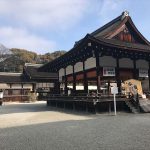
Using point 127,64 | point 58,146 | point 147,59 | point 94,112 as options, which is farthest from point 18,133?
point 147,59

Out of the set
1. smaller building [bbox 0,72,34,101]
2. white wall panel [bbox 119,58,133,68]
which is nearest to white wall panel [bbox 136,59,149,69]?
white wall panel [bbox 119,58,133,68]

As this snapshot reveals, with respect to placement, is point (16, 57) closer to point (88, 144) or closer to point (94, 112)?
point (94, 112)

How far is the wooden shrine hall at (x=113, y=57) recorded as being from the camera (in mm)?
20359

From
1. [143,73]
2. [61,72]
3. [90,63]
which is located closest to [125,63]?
[143,73]

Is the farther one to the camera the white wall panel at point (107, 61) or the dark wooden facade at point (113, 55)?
the white wall panel at point (107, 61)

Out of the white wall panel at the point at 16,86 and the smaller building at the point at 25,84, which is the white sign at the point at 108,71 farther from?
the white wall panel at the point at 16,86

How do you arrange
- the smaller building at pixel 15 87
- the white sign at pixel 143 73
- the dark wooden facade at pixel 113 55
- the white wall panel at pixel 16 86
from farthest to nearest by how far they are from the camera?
the white wall panel at pixel 16 86 < the smaller building at pixel 15 87 < the white sign at pixel 143 73 < the dark wooden facade at pixel 113 55

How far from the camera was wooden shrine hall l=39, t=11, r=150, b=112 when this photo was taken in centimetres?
2036

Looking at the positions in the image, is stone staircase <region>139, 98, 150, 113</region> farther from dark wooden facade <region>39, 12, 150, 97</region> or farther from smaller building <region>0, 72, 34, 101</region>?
smaller building <region>0, 72, 34, 101</region>

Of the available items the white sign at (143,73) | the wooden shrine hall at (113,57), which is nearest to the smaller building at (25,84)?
the wooden shrine hall at (113,57)

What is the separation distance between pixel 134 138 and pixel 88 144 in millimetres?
1830

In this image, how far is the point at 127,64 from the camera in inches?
896

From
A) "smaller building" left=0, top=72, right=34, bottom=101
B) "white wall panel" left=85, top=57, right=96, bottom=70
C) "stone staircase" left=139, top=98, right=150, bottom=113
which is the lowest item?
"stone staircase" left=139, top=98, right=150, bottom=113

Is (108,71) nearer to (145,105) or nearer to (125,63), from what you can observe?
(125,63)
